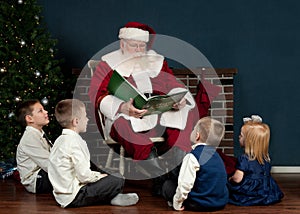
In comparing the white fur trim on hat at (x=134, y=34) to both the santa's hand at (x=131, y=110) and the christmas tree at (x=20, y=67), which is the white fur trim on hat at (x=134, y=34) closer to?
the santa's hand at (x=131, y=110)

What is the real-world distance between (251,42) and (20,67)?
6.45ft

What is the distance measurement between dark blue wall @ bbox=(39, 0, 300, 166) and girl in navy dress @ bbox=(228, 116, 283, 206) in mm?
1483

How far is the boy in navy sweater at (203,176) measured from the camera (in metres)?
3.22

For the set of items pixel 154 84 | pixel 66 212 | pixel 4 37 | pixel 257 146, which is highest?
pixel 4 37

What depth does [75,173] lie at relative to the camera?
343cm

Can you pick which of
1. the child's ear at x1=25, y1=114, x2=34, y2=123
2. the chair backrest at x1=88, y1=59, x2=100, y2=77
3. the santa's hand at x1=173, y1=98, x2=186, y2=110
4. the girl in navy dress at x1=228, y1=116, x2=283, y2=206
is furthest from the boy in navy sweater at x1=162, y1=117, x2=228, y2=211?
the chair backrest at x1=88, y1=59, x2=100, y2=77

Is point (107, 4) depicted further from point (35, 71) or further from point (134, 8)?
point (35, 71)

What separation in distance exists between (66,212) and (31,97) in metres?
1.49

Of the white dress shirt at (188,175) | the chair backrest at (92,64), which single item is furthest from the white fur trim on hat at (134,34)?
the white dress shirt at (188,175)

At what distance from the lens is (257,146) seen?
11.2ft

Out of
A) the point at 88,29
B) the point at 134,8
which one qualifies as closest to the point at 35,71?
the point at 88,29

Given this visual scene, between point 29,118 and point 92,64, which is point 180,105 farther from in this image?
point 29,118

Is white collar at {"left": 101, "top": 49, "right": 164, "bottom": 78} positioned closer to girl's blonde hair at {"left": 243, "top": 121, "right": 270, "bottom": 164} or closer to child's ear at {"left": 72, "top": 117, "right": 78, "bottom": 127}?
child's ear at {"left": 72, "top": 117, "right": 78, "bottom": 127}

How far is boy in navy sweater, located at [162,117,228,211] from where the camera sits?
3.22 metres
